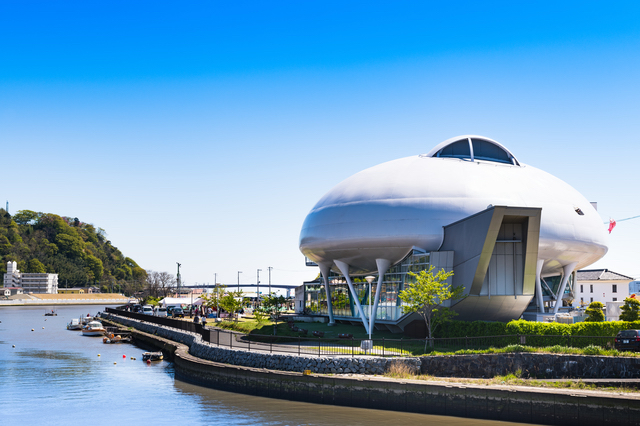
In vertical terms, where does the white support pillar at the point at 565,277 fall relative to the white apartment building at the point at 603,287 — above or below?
above

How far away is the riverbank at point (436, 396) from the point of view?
2231 cm

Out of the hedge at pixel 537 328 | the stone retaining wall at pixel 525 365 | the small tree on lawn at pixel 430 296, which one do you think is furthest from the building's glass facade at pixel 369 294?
the stone retaining wall at pixel 525 365

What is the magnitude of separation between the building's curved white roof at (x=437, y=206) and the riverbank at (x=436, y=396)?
16774 millimetres

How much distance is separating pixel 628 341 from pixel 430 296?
11379 millimetres

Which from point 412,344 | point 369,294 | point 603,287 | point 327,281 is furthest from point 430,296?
point 603,287

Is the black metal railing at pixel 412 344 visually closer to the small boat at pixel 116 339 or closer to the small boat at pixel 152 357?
the small boat at pixel 152 357

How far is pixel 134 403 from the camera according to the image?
29.6 metres

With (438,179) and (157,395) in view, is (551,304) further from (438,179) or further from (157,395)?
(157,395)

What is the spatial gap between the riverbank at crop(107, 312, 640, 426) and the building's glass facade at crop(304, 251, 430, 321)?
15391mm

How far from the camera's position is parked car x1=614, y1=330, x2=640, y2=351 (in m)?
30.1

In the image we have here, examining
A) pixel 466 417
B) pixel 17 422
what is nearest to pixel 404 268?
pixel 466 417

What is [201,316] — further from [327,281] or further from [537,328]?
[537,328]

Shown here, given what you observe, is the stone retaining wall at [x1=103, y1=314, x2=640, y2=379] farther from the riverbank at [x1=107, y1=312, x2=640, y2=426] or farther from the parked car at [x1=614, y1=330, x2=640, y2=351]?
the parked car at [x1=614, y1=330, x2=640, y2=351]

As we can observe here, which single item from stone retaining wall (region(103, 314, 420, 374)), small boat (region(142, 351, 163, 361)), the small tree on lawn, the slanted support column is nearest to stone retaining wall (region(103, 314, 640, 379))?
stone retaining wall (region(103, 314, 420, 374))
